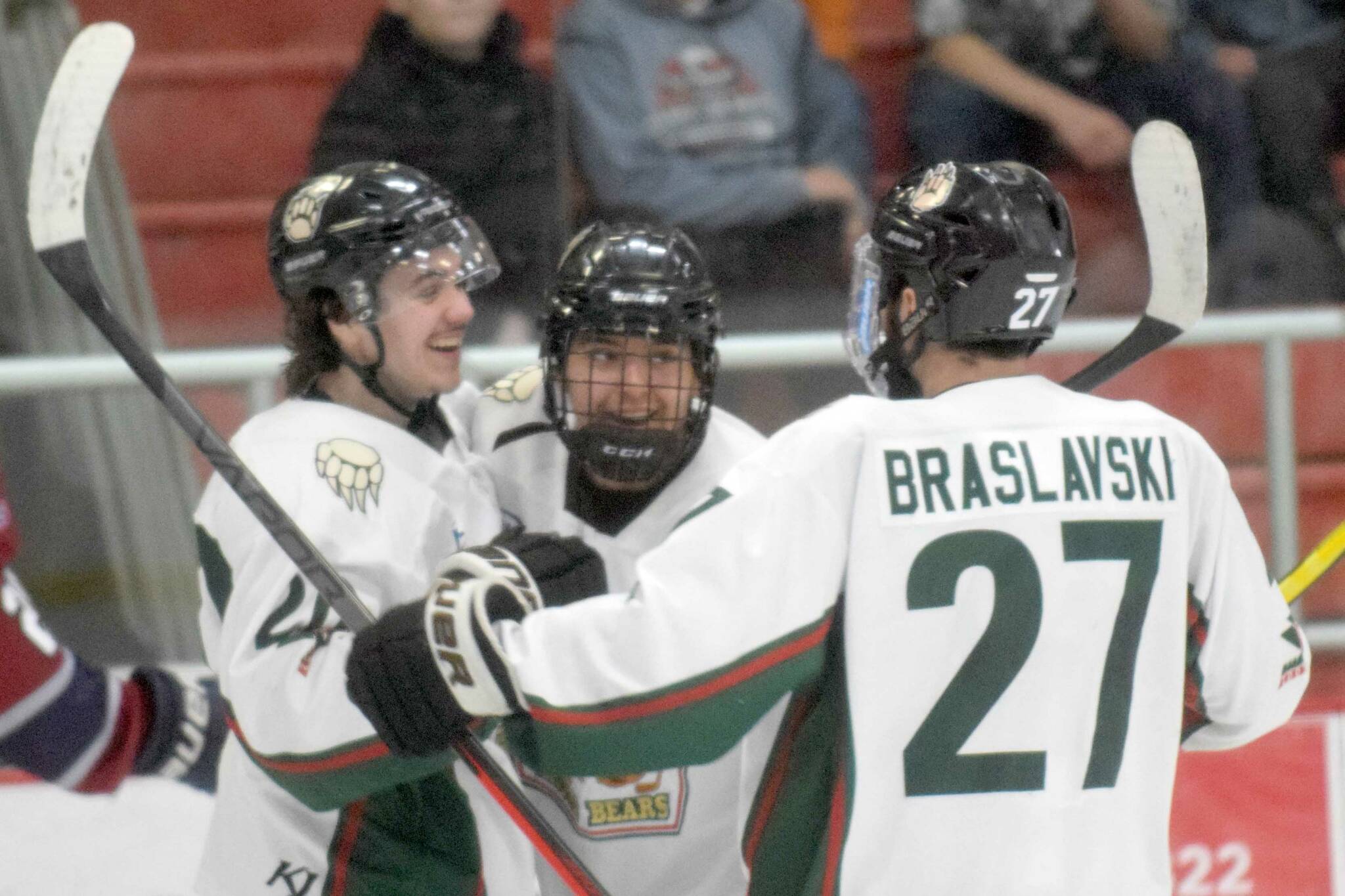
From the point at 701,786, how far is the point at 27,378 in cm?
136

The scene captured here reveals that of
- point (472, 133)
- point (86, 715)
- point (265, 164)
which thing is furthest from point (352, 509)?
point (265, 164)

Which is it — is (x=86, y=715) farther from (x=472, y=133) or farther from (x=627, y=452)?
(x=472, y=133)

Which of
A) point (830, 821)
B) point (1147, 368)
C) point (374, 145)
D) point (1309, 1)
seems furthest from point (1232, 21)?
point (830, 821)

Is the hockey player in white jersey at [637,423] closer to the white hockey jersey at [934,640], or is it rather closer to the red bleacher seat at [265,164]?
the white hockey jersey at [934,640]

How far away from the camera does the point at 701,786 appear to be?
5.90ft

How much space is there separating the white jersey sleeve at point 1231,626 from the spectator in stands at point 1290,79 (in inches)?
82.6

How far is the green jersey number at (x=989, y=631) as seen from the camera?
1446 millimetres

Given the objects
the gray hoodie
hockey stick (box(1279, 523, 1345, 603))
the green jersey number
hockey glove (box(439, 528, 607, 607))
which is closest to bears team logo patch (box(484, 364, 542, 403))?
hockey glove (box(439, 528, 607, 607))

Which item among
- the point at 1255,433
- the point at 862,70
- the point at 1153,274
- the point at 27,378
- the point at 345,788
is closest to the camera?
the point at 345,788

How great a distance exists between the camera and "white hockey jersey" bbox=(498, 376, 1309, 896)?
4.64 feet

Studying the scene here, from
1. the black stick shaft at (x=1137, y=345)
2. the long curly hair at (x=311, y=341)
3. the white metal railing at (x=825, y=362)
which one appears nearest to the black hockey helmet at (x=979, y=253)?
the black stick shaft at (x=1137, y=345)

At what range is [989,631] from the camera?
1.45 meters

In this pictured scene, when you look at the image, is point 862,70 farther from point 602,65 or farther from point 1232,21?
point 1232,21

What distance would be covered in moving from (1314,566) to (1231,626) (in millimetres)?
386
